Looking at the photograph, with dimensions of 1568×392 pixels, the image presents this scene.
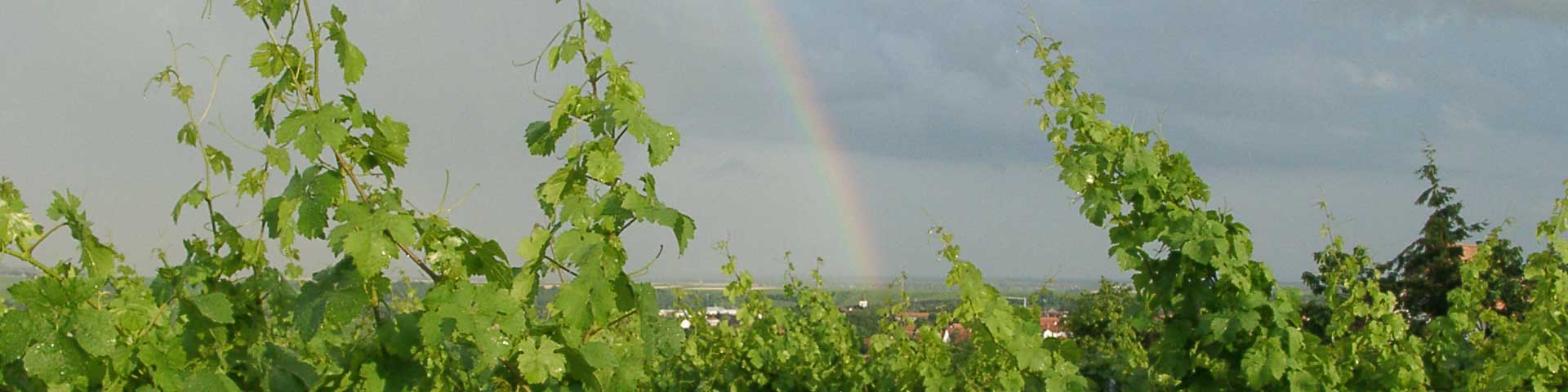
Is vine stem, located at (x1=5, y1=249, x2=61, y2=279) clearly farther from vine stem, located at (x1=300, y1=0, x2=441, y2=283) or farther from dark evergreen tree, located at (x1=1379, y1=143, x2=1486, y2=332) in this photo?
dark evergreen tree, located at (x1=1379, y1=143, x2=1486, y2=332)

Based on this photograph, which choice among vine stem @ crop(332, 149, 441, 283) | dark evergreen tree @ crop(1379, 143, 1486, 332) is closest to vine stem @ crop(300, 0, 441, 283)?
vine stem @ crop(332, 149, 441, 283)

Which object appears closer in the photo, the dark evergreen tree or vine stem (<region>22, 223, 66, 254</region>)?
vine stem (<region>22, 223, 66, 254</region>)

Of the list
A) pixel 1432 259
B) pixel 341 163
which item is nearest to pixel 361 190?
pixel 341 163

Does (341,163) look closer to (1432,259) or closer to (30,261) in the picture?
(30,261)

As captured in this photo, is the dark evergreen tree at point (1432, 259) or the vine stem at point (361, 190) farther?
the dark evergreen tree at point (1432, 259)

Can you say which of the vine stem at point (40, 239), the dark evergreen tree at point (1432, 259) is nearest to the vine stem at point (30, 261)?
the vine stem at point (40, 239)

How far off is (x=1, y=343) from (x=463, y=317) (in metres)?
0.80

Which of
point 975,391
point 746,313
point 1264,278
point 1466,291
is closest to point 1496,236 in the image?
point 1466,291

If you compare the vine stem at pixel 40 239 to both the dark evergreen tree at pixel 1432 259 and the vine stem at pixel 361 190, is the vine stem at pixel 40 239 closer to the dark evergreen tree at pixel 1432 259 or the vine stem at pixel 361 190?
the vine stem at pixel 361 190

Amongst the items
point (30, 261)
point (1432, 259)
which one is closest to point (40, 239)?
point (30, 261)

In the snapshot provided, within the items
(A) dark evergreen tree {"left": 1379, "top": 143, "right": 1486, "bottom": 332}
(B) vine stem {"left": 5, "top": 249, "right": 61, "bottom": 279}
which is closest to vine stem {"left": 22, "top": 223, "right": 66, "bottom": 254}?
(B) vine stem {"left": 5, "top": 249, "right": 61, "bottom": 279}

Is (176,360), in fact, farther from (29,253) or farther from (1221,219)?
(1221,219)

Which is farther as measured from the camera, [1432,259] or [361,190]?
[1432,259]

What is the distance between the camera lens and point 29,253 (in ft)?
6.69
